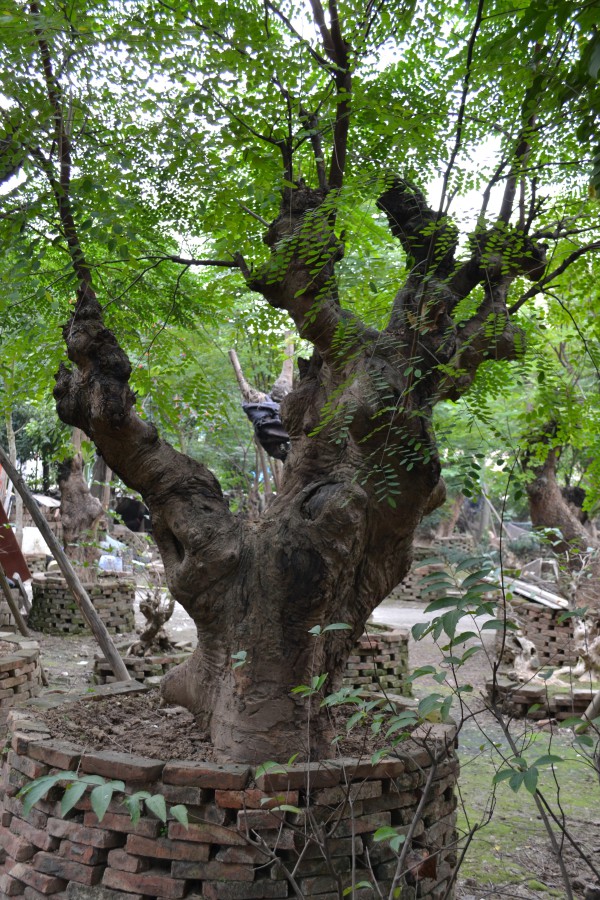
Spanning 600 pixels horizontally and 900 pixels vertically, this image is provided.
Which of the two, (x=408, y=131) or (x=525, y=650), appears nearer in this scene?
(x=408, y=131)

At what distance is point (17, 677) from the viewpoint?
6324 mm

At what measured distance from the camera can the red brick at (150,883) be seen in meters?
3.03

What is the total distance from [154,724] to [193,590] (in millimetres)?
857

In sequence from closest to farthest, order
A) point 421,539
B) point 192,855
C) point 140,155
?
point 192,855 < point 140,155 < point 421,539

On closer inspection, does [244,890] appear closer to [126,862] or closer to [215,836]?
[215,836]

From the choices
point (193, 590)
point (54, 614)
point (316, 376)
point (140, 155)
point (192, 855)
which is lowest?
point (54, 614)

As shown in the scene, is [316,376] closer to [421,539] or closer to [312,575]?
[312,575]

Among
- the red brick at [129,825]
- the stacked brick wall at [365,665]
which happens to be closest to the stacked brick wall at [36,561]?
the stacked brick wall at [365,665]

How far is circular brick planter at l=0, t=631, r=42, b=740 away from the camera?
6133mm

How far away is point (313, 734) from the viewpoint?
12.1 feet

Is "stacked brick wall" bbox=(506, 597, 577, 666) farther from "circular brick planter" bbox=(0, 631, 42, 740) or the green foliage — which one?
the green foliage

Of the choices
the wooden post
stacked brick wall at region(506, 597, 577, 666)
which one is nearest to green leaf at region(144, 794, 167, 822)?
the wooden post

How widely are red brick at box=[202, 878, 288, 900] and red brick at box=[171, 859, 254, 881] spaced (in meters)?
0.02

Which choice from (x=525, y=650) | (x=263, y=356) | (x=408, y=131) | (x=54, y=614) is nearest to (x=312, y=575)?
(x=408, y=131)
